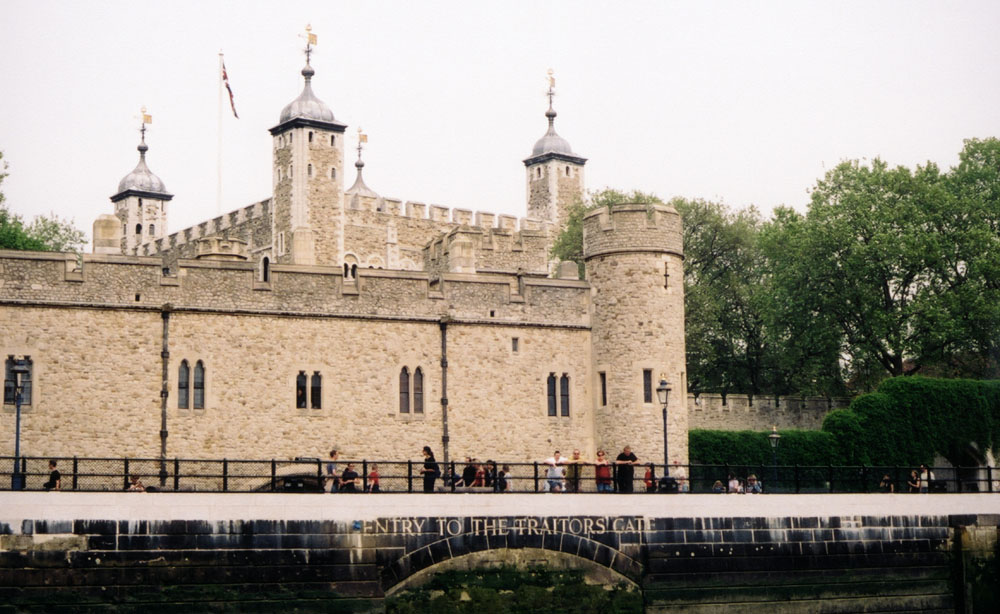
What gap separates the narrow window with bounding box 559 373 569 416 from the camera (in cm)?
4259

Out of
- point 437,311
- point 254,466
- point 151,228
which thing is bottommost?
point 254,466

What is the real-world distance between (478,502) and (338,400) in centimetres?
993

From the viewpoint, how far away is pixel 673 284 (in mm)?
42500

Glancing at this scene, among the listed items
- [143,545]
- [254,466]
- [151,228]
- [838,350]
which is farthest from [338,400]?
[151,228]

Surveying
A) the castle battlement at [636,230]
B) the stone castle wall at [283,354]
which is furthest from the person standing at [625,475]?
the castle battlement at [636,230]

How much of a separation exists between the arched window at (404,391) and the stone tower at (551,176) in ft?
165

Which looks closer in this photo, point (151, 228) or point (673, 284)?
point (673, 284)

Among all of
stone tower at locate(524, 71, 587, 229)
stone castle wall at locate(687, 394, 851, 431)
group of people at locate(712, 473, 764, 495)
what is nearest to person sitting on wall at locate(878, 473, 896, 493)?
group of people at locate(712, 473, 764, 495)

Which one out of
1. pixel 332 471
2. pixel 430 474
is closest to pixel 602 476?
pixel 430 474

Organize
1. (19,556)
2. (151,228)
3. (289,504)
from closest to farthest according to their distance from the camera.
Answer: (19,556) → (289,504) → (151,228)

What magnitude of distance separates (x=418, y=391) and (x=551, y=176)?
172ft

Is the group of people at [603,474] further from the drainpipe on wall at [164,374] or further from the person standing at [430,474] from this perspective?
the drainpipe on wall at [164,374]

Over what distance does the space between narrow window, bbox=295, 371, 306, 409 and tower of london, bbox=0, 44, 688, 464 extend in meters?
0.04

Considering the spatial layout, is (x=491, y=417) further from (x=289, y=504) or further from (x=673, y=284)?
(x=289, y=504)
